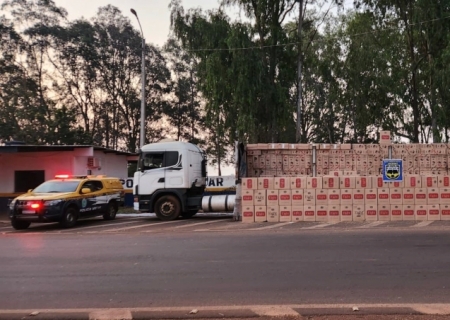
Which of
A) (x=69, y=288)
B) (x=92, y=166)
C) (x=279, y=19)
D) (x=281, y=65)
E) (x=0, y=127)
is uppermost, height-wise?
(x=279, y=19)

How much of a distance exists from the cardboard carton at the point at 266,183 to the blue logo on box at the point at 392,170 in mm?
3779

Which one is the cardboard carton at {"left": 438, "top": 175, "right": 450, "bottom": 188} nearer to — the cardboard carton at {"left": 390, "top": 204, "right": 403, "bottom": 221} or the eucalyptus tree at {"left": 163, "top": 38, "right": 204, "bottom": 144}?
the cardboard carton at {"left": 390, "top": 204, "right": 403, "bottom": 221}

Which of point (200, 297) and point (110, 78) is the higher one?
point (110, 78)

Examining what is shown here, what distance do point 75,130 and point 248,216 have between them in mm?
27324

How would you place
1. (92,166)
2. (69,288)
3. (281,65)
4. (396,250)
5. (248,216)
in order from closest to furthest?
(69,288)
(396,250)
(248,216)
(92,166)
(281,65)

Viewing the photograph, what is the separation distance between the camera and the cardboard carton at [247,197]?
1738 cm

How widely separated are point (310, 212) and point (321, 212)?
0.37m

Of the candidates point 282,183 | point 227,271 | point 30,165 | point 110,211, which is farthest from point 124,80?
point 227,271

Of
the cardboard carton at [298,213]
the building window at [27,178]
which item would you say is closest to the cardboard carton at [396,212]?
the cardboard carton at [298,213]

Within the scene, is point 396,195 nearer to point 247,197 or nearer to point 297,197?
point 297,197

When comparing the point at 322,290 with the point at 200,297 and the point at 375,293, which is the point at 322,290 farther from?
the point at 200,297

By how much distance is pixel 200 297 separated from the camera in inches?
267

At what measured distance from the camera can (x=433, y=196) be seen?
16703mm

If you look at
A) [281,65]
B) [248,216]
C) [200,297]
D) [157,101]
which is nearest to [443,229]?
[248,216]
